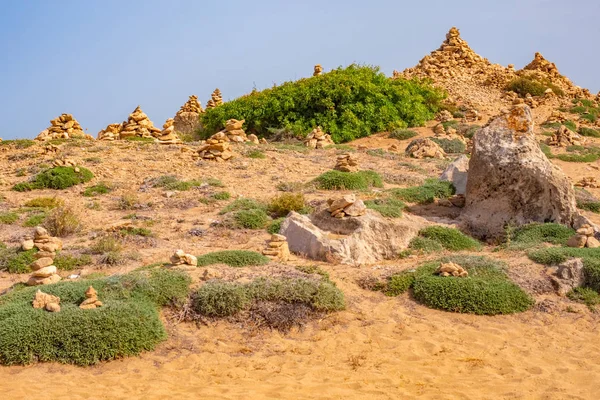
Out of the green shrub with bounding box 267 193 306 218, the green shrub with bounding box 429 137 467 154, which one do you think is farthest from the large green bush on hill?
the green shrub with bounding box 267 193 306 218

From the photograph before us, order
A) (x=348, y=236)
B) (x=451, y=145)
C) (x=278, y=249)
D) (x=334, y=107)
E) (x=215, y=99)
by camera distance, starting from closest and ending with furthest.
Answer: (x=278, y=249), (x=348, y=236), (x=451, y=145), (x=334, y=107), (x=215, y=99)

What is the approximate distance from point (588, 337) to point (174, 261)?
5.61 m

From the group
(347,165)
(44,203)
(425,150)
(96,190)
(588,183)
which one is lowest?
(44,203)

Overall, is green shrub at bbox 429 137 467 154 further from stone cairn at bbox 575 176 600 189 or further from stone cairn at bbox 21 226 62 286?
stone cairn at bbox 21 226 62 286

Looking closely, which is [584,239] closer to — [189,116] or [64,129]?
[64,129]

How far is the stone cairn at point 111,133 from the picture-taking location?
76.7ft

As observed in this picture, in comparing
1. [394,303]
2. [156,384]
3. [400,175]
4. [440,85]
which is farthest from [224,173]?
[440,85]

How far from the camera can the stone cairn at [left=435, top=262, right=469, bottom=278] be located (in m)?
8.69

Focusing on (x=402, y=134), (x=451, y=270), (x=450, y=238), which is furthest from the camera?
(x=402, y=134)

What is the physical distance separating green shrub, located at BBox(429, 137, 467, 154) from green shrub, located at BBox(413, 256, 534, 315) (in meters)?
15.1

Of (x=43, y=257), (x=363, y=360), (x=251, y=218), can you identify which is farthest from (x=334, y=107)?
(x=363, y=360)

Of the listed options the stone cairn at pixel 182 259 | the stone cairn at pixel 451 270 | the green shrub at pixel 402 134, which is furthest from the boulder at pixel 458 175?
the green shrub at pixel 402 134

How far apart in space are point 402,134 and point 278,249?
55.4 feet

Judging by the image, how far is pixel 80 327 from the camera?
684cm
